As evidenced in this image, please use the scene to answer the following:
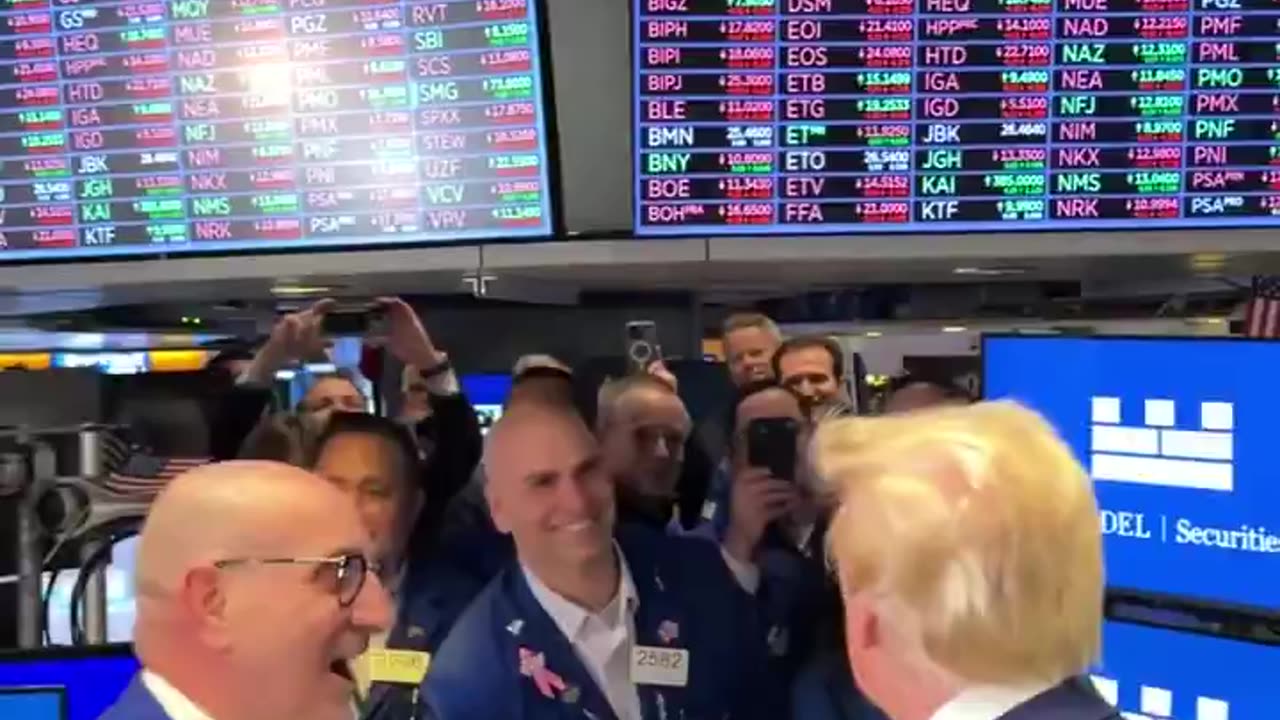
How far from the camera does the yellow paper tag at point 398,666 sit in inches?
93.7

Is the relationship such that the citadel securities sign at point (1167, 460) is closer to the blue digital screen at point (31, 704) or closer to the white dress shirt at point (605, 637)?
the white dress shirt at point (605, 637)

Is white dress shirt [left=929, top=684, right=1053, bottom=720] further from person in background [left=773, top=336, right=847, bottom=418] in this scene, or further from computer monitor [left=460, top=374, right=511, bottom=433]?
computer monitor [left=460, top=374, right=511, bottom=433]

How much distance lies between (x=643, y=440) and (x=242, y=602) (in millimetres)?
1164

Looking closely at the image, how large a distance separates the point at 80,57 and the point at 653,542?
1.28m

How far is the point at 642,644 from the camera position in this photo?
2.40 meters

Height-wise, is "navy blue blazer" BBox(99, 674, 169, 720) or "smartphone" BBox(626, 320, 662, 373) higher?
"smartphone" BBox(626, 320, 662, 373)

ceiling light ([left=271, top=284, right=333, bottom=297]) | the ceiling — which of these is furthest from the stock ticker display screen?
ceiling light ([left=271, top=284, right=333, bottom=297])

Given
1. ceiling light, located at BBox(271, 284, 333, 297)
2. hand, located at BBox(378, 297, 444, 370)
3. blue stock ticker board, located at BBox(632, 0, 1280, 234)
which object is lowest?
hand, located at BBox(378, 297, 444, 370)

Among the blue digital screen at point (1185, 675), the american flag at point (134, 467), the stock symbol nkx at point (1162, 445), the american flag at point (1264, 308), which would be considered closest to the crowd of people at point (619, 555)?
the american flag at point (134, 467)

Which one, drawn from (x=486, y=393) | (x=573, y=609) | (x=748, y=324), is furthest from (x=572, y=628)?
(x=486, y=393)

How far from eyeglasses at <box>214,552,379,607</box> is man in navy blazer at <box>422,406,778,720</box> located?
2.02ft

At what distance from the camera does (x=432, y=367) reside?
9.27ft

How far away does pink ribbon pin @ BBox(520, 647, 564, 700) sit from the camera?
2.32 m

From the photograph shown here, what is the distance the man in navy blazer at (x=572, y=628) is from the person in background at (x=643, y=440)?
0.81 ft
